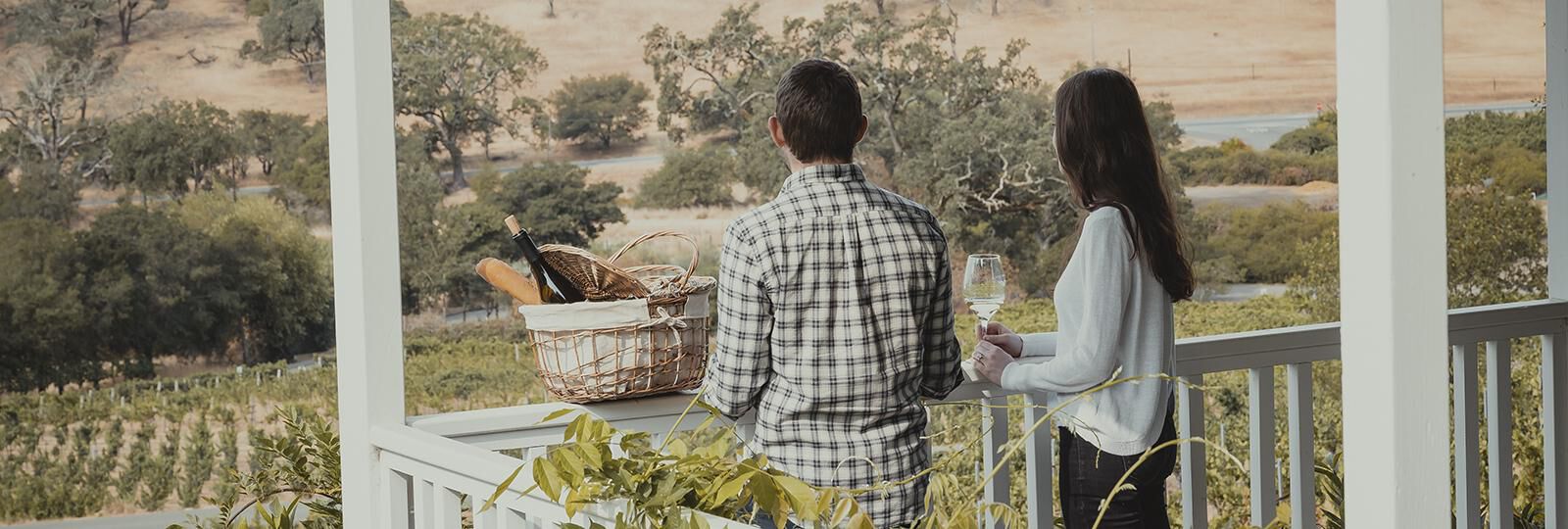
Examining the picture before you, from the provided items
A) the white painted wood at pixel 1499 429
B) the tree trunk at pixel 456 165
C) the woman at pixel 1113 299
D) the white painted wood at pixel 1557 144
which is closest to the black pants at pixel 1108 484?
the woman at pixel 1113 299

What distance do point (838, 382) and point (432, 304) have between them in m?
5.68

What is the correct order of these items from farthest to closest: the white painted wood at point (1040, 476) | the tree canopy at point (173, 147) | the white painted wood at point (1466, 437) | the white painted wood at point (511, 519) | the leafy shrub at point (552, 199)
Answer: the leafy shrub at point (552, 199)
the tree canopy at point (173, 147)
the white painted wood at point (1466, 437)
the white painted wood at point (1040, 476)
the white painted wood at point (511, 519)

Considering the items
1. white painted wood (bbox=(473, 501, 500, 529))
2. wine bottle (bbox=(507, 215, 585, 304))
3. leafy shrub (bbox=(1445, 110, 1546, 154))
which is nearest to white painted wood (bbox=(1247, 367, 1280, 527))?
wine bottle (bbox=(507, 215, 585, 304))

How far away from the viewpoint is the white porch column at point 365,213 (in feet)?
6.23

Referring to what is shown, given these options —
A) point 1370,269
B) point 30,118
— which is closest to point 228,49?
point 30,118

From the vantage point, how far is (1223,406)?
718cm

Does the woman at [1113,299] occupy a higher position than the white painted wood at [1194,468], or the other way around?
the woman at [1113,299]

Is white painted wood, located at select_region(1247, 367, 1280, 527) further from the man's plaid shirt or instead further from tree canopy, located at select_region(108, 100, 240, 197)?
tree canopy, located at select_region(108, 100, 240, 197)

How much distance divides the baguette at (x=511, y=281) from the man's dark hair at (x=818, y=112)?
46cm

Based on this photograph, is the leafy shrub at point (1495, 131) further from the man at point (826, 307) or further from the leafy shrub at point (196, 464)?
the man at point (826, 307)

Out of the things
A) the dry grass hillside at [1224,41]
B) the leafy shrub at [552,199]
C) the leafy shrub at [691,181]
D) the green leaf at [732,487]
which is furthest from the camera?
the dry grass hillside at [1224,41]

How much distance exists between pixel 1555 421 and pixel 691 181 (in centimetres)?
527

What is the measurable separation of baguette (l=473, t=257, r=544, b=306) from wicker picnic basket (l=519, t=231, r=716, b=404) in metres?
0.03

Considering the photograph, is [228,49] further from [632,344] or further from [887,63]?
[632,344]
